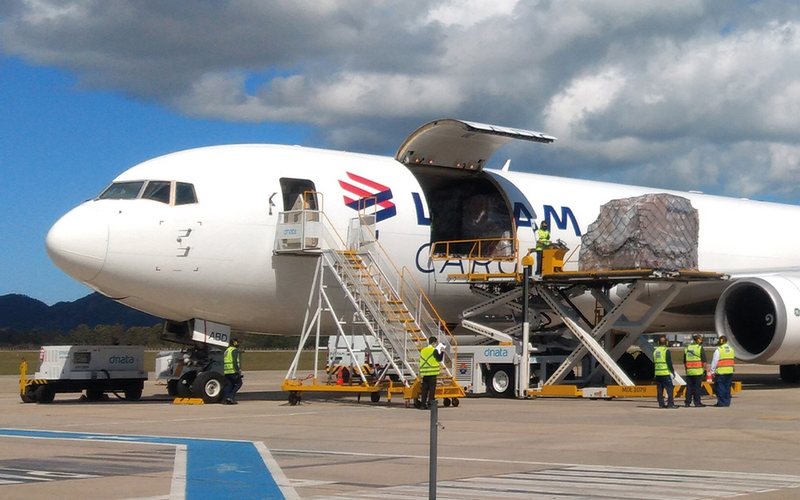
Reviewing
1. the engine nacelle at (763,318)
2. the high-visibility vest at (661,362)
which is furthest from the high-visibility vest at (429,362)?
Result: the engine nacelle at (763,318)

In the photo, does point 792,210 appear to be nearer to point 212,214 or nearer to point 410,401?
point 410,401

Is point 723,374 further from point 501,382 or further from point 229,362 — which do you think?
point 229,362

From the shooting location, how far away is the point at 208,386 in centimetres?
2069

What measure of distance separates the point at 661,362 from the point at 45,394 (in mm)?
11917

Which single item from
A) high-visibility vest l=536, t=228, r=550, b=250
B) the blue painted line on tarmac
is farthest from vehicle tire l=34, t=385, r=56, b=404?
high-visibility vest l=536, t=228, r=550, b=250

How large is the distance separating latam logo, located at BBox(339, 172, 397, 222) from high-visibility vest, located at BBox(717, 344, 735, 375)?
6.88 meters

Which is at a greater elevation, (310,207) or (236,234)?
(310,207)

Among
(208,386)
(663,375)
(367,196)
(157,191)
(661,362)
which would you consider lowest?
(208,386)

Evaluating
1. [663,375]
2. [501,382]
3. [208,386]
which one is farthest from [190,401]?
[663,375]

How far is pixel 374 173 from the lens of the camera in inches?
893

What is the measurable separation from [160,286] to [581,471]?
36.9 ft

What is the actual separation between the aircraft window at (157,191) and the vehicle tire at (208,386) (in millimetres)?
3348

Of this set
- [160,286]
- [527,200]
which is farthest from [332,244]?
[527,200]

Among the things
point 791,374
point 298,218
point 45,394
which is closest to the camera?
point 298,218
